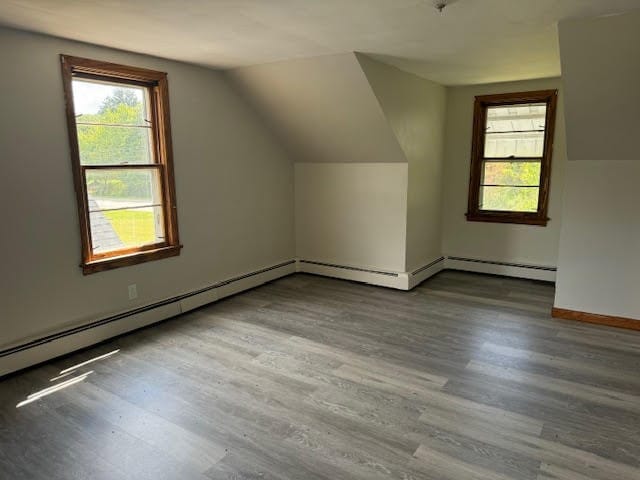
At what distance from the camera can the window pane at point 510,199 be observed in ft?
15.8

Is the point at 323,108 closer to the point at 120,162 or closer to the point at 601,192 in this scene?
the point at 120,162

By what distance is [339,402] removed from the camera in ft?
8.16

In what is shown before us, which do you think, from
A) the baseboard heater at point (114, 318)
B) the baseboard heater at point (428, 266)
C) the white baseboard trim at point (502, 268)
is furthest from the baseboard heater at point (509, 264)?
the baseboard heater at point (114, 318)

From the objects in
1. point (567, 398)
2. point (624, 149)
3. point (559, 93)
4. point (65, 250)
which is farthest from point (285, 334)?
point (559, 93)

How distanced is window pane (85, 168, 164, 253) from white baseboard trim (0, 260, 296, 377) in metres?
0.55

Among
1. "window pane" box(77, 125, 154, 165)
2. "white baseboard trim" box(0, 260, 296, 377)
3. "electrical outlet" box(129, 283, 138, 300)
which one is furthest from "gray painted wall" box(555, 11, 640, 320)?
"electrical outlet" box(129, 283, 138, 300)

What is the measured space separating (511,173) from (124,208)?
3.98 meters

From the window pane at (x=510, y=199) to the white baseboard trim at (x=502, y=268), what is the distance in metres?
0.63

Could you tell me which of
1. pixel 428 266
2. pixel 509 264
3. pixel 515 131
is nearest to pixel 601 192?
pixel 515 131

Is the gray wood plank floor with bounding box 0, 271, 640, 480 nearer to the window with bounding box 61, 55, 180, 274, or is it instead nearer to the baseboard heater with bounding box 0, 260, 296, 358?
the baseboard heater with bounding box 0, 260, 296, 358

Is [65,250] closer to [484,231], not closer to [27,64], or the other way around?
[27,64]

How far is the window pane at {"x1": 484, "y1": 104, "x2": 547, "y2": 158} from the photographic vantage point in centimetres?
467

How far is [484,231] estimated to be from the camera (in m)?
5.12

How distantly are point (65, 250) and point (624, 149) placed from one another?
4.15 metres
